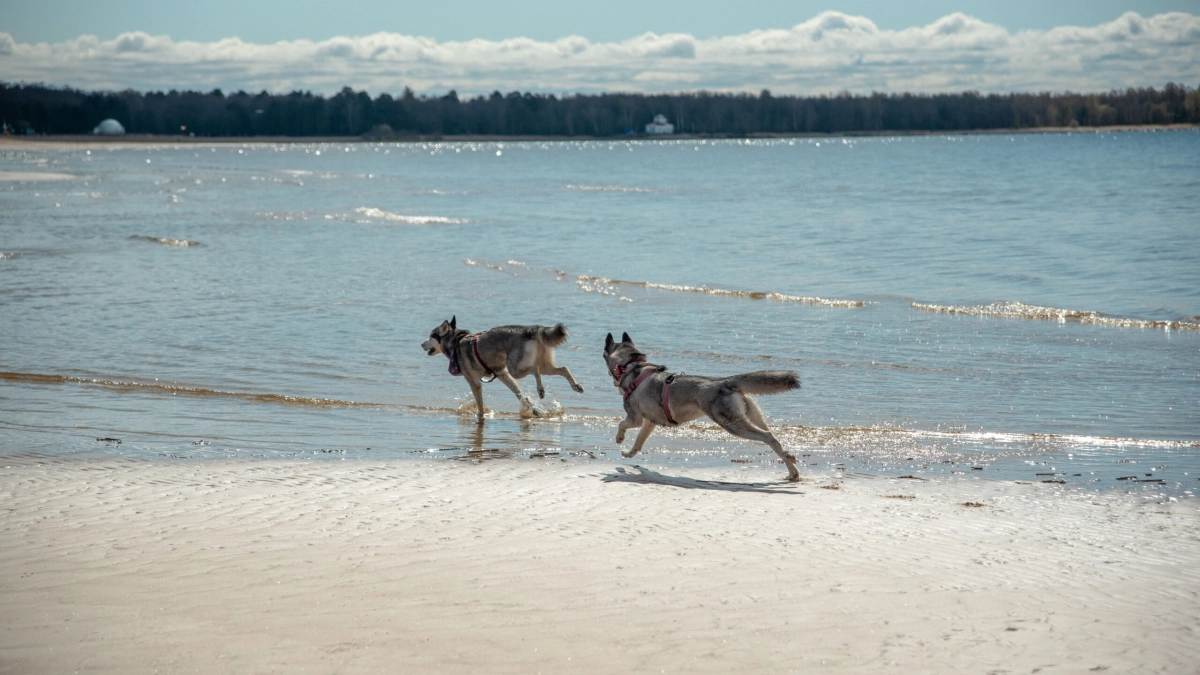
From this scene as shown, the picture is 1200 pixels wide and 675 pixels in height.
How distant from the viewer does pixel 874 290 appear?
19.8m

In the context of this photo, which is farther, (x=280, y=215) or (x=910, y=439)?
(x=280, y=215)

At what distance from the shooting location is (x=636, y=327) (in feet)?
52.5

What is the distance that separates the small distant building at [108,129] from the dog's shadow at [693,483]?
182 meters

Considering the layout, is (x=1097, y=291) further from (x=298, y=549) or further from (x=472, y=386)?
(x=298, y=549)

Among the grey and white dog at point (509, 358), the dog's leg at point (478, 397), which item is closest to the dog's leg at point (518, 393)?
the grey and white dog at point (509, 358)

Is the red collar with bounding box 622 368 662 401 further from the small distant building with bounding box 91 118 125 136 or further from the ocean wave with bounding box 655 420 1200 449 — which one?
the small distant building with bounding box 91 118 125 136

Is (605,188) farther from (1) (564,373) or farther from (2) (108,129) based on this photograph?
(2) (108,129)

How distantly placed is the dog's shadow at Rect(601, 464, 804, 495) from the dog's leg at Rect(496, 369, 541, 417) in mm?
3034

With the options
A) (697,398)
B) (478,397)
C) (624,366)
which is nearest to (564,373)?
(478,397)

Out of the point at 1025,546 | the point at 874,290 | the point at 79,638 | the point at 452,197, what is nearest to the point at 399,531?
the point at 79,638

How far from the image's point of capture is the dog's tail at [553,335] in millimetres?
10875

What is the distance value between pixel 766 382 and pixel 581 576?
3.02 meters

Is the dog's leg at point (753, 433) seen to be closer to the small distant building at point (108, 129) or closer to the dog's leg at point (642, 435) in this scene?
the dog's leg at point (642, 435)

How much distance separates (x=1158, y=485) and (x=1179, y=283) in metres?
13.5
